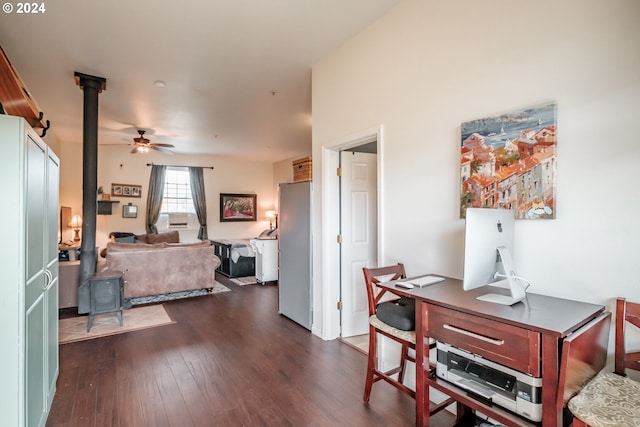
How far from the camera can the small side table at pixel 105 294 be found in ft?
12.6

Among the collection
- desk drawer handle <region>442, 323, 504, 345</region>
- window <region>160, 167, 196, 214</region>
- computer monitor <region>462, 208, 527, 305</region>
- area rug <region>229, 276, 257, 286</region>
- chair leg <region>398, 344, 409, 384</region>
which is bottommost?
area rug <region>229, 276, 257, 286</region>

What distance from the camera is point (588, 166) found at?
155 cm

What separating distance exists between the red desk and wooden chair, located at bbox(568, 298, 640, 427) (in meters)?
0.08

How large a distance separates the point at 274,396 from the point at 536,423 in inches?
68.0

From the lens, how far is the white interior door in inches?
141

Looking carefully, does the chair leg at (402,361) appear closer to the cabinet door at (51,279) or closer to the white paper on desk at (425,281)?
the white paper on desk at (425,281)

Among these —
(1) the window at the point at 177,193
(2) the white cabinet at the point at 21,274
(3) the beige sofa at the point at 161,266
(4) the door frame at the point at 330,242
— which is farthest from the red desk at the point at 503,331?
(1) the window at the point at 177,193

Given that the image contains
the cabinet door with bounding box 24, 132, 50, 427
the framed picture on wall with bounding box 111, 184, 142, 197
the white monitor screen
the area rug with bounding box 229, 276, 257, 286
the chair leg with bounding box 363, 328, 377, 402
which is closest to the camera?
the white monitor screen

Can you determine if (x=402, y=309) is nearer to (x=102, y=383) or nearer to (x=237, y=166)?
(x=102, y=383)

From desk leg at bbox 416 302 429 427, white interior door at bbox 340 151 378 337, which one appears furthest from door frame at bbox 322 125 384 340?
desk leg at bbox 416 302 429 427

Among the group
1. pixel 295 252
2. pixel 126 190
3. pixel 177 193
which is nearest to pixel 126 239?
pixel 126 190

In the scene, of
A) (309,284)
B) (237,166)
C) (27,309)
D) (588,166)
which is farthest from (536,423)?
(237,166)

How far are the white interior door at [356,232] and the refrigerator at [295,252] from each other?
0.45 m

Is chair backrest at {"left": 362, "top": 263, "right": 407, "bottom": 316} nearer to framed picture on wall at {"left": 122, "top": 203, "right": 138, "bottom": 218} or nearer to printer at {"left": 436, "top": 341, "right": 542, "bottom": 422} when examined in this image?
printer at {"left": 436, "top": 341, "right": 542, "bottom": 422}
